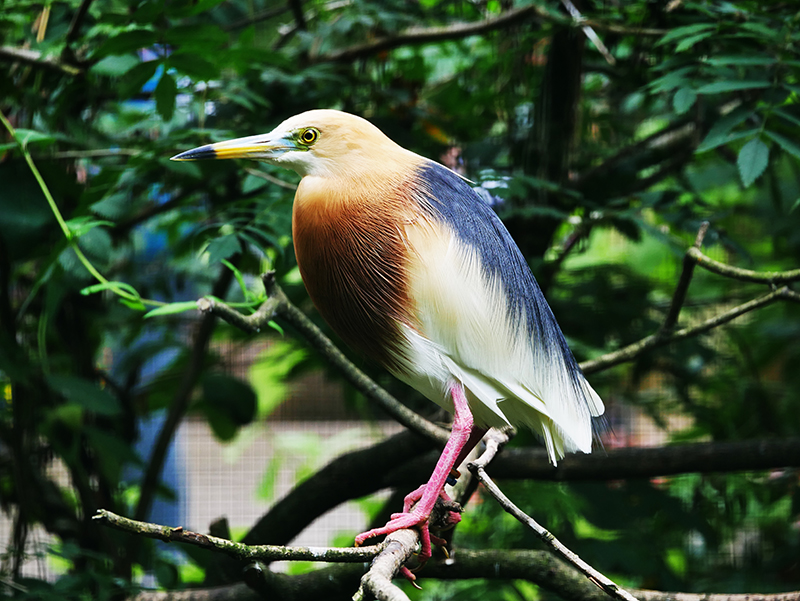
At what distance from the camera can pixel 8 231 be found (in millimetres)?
1708

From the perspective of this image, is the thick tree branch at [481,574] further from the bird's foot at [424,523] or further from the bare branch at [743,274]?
the bare branch at [743,274]

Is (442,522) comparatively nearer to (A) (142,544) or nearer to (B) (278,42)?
(A) (142,544)

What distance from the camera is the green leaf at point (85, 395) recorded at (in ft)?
5.93

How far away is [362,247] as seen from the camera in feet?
3.62

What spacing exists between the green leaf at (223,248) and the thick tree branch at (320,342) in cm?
10

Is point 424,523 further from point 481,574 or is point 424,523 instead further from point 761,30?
point 761,30

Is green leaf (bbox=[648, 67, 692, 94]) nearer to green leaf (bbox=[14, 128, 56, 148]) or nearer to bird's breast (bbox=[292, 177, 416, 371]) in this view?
bird's breast (bbox=[292, 177, 416, 371])

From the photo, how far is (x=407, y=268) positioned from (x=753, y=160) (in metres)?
0.76

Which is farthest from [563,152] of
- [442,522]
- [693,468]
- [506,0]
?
[442,522]

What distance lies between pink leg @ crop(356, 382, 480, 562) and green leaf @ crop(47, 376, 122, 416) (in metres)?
0.97

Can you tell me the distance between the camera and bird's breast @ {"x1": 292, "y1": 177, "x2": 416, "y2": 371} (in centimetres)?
110

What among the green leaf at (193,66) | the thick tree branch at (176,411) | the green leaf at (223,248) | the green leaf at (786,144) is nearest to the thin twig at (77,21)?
the green leaf at (193,66)

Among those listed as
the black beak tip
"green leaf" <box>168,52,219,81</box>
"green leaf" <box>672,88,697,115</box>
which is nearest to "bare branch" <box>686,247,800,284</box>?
"green leaf" <box>672,88,697,115</box>

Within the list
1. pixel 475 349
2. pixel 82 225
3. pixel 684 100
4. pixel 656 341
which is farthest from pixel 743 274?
pixel 82 225
